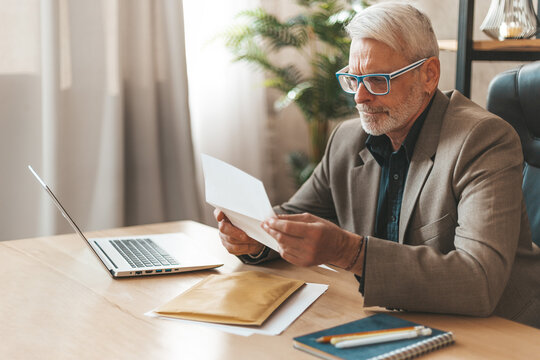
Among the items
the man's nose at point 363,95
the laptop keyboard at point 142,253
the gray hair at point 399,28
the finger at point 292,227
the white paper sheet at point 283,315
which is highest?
the gray hair at point 399,28

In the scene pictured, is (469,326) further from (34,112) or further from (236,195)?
(34,112)

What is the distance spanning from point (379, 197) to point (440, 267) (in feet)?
1.39

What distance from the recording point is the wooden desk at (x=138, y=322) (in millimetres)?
928

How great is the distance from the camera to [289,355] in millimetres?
907

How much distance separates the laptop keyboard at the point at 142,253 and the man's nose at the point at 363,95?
1.78 feet

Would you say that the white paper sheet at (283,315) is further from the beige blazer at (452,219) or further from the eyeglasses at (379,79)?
the eyeglasses at (379,79)

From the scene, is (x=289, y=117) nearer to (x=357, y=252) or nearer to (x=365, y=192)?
(x=365, y=192)

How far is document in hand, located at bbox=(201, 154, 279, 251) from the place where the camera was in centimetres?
115

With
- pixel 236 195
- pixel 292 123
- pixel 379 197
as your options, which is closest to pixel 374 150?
pixel 379 197

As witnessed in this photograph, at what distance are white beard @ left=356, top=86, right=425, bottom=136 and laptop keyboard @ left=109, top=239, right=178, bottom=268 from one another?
538 millimetres

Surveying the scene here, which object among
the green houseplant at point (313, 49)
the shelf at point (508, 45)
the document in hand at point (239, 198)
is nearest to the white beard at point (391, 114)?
the document in hand at point (239, 198)

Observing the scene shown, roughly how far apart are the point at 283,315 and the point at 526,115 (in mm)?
785

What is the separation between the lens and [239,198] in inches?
47.2

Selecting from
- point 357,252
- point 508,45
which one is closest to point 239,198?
point 357,252
